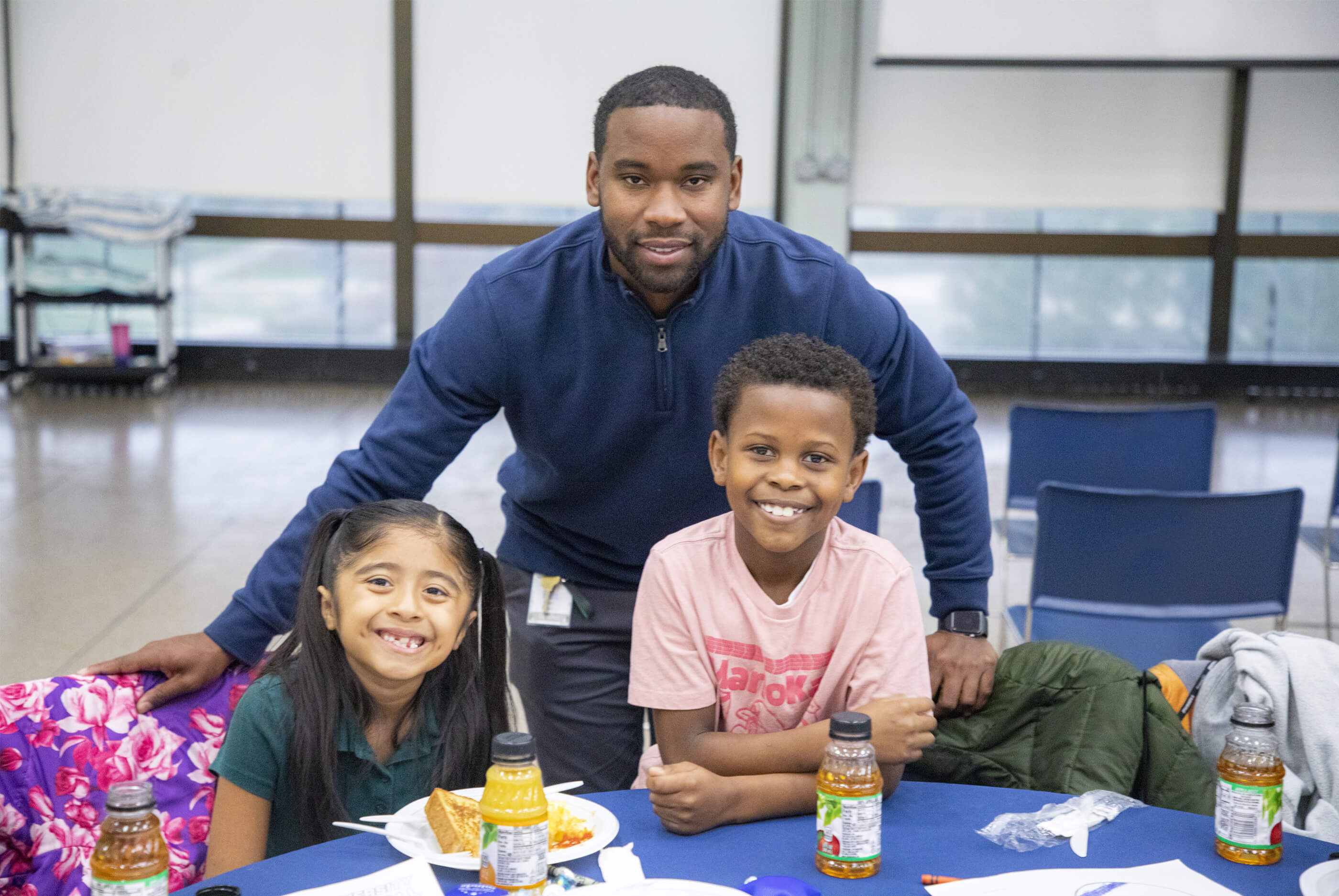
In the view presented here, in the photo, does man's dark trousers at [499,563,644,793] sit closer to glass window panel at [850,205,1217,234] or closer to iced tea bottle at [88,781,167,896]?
iced tea bottle at [88,781,167,896]

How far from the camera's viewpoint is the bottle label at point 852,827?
1344 millimetres

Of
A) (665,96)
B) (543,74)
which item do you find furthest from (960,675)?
(543,74)

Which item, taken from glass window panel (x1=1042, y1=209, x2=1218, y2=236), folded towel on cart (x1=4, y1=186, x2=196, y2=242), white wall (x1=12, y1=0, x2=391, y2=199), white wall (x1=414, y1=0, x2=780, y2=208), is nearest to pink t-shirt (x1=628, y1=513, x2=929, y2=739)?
white wall (x1=414, y1=0, x2=780, y2=208)

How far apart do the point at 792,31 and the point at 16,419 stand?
5.23 m

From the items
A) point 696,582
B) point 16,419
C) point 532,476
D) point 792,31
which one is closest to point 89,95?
point 16,419

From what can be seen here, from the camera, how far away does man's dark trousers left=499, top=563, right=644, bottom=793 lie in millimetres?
2188

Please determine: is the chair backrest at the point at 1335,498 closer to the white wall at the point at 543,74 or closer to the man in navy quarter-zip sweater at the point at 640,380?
the man in navy quarter-zip sweater at the point at 640,380

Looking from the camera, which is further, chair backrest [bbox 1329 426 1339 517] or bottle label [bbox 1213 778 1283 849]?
chair backrest [bbox 1329 426 1339 517]

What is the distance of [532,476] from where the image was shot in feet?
7.13

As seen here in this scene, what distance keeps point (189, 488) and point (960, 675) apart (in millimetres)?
4598

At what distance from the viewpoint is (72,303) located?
766 centimetres

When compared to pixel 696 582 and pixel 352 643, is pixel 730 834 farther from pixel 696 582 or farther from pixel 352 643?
pixel 352 643

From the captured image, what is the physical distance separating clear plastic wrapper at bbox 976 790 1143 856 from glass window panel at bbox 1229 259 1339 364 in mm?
7813

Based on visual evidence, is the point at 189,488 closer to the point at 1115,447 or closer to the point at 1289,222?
the point at 1115,447
